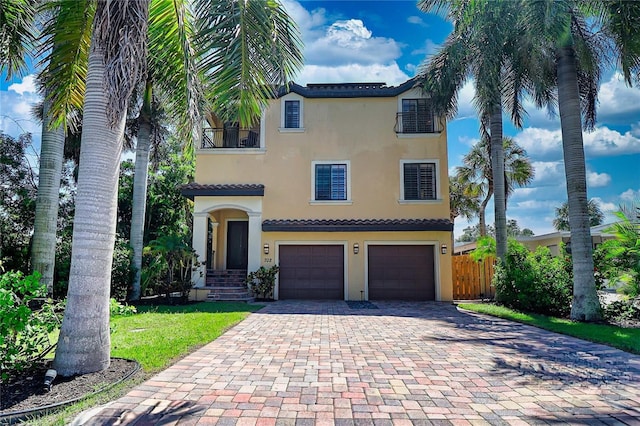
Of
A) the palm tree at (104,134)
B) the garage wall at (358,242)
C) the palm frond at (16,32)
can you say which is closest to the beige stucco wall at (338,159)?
the garage wall at (358,242)

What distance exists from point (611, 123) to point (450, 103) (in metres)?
6.33

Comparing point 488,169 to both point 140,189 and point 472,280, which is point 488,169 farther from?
point 140,189

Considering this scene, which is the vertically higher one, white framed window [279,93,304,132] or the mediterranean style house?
white framed window [279,93,304,132]

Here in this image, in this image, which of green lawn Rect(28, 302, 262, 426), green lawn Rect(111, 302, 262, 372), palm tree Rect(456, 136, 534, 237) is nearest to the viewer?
green lawn Rect(28, 302, 262, 426)

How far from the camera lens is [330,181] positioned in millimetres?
17234

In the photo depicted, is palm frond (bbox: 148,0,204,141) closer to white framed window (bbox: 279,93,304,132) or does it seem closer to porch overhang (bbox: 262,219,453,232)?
porch overhang (bbox: 262,219,453,232)

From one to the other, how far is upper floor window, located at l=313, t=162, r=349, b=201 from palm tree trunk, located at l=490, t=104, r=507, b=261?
20.9 feet

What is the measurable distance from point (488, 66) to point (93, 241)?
12.6 m

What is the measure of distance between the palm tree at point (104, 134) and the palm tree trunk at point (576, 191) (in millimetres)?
9659

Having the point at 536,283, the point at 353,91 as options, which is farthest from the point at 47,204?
the point at 536,283

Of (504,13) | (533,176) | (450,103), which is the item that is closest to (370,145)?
(450,103)

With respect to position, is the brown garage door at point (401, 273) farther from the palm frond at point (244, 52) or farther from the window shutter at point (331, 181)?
the palm frond at point (244, 52)

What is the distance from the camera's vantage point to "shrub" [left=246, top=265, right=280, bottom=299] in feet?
51.1

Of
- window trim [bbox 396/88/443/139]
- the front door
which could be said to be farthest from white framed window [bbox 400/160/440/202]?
the front door
